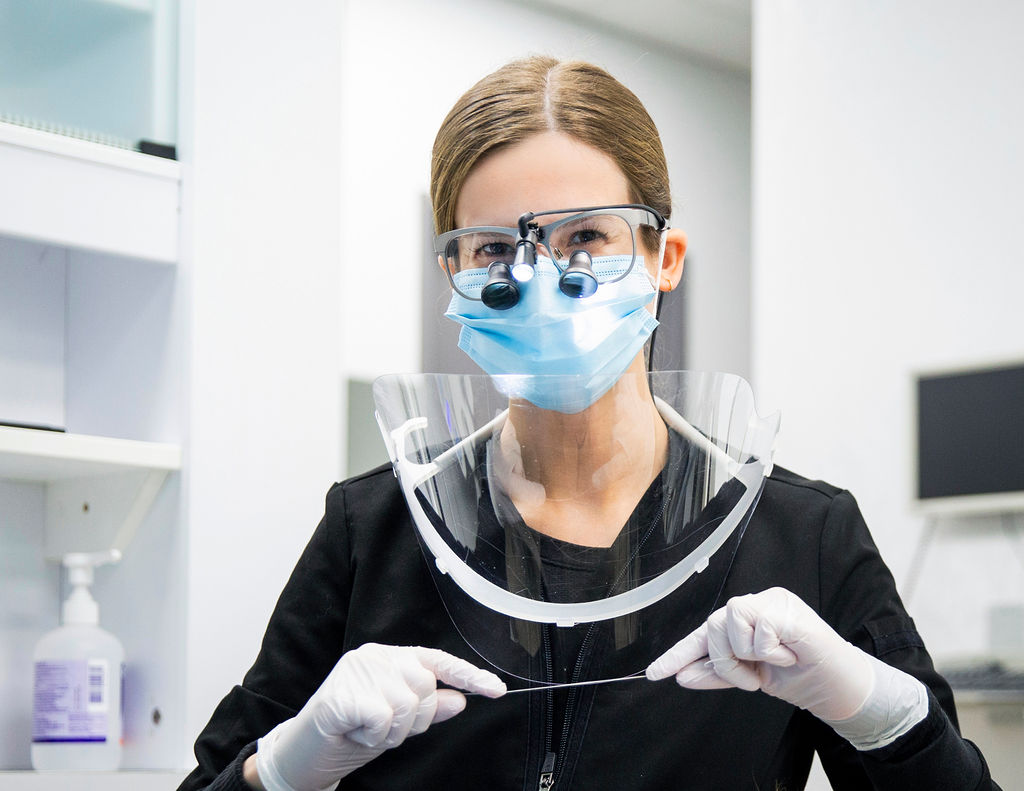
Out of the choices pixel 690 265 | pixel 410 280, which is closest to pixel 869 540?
pixel 410 280

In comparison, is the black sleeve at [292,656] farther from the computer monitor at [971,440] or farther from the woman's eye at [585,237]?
the computer monitor at [971,440]

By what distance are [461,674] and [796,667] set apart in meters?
0.26

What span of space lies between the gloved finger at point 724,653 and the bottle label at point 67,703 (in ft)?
2.40

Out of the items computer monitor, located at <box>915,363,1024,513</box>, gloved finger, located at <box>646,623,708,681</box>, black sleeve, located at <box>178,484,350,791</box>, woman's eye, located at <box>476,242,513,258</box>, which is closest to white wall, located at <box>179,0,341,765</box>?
black sleeve, located at <box>178,484,350,791</box>

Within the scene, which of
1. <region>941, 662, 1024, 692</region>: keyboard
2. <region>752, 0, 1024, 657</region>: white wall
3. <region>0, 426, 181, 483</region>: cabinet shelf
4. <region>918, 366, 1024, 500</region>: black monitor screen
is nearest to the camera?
<region>0, 426, 181, 483</region>: cabinet shelf

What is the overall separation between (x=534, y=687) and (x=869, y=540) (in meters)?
0.37

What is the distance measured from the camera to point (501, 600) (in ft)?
3.20

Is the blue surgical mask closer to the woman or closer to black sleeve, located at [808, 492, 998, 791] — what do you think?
the woman

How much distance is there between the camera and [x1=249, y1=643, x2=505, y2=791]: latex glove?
0.92 m

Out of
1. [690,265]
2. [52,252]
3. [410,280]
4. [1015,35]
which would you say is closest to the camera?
[52,252]

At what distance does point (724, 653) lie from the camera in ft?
3.05

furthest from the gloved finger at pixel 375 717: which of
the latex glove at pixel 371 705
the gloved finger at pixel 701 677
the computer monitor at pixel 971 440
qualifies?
the computer monitor at pixel 971 440

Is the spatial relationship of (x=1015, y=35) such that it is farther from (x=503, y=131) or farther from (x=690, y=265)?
(x=503, y=131)

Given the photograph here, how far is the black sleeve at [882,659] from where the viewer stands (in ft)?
3.18
